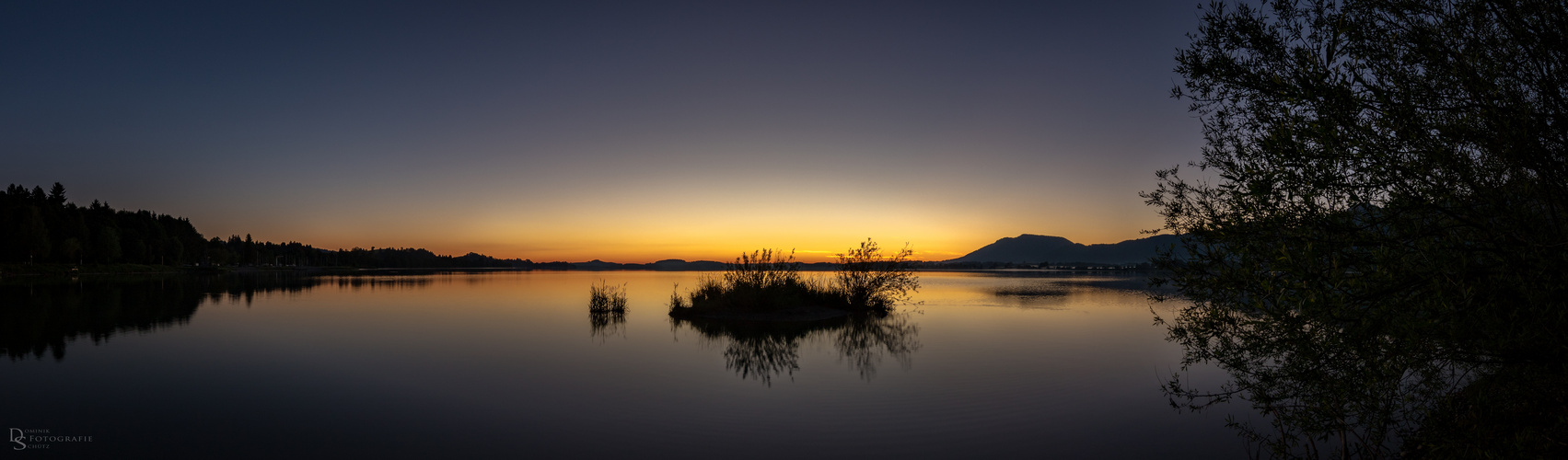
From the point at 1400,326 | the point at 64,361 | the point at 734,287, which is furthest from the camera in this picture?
the point at 734,287

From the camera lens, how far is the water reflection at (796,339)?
44.4 feet

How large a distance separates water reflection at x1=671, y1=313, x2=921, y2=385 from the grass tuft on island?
3.61 feet

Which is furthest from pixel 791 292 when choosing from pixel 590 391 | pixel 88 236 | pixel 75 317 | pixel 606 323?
pixel 88 236

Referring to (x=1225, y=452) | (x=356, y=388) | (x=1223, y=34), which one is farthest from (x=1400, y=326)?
(x=356, y=388)

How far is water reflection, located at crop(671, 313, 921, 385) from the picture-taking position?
1355 cm

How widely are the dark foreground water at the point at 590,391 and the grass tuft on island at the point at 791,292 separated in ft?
9.98

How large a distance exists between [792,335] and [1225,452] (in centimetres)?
1181

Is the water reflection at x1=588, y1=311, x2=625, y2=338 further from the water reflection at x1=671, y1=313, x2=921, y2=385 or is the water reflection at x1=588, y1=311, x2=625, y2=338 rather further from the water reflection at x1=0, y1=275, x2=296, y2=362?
the water reflection at x1=0, y1=275, x2=296, y2=362

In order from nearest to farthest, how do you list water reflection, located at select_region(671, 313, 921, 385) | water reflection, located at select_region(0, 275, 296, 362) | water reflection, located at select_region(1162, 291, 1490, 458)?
water reflection, located at select_region(1162, 291, 1490, 458)
water reflection, located at select_region(671, 313, 921, 385)
water reflection, located at select_region(0, 275, 296, 362)

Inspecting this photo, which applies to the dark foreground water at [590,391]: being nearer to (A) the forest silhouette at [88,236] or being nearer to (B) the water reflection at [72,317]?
(B) the water reflection at [72,317]

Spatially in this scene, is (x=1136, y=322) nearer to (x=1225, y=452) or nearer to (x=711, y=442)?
(x=1225, y=452)

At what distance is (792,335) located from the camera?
1856 cm

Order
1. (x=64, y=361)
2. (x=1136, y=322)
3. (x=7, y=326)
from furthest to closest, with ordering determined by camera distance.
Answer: (x=1136, y=322), (x=7, y=326), (x=64, y=361)

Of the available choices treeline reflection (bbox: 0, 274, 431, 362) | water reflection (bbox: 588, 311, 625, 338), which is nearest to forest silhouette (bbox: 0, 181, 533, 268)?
treeline reflection (bbox: 0, 274, 431, 362)
